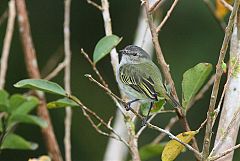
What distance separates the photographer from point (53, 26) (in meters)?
7.21

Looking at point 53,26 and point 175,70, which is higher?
point 53,26

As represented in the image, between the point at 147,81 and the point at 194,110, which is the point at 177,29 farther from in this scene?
the point at 147,81

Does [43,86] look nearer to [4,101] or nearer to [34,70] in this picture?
[4,101]

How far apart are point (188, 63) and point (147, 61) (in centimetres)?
306

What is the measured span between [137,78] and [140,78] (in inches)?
0.6

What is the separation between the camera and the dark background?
6445 millimetres

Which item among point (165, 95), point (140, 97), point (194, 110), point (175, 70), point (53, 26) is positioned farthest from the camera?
point (53, 26)

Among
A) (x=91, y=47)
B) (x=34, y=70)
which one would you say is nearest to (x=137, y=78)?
(x=34, y=70)

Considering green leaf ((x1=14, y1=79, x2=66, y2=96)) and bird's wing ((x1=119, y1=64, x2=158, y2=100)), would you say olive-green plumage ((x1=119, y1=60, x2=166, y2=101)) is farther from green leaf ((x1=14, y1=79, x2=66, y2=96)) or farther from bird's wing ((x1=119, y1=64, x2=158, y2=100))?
green leaf ((x1=14, y1=79, x2=66, y2=96))

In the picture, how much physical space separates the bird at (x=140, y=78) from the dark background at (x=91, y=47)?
277 centimetres

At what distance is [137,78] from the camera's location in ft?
10.1

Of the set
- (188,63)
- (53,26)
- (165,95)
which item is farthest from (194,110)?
(165,95)

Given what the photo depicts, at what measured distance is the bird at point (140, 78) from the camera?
2793mm

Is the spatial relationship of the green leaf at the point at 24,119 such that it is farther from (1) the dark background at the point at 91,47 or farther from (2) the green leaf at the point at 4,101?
(1) the dark background at the point at 91,47
